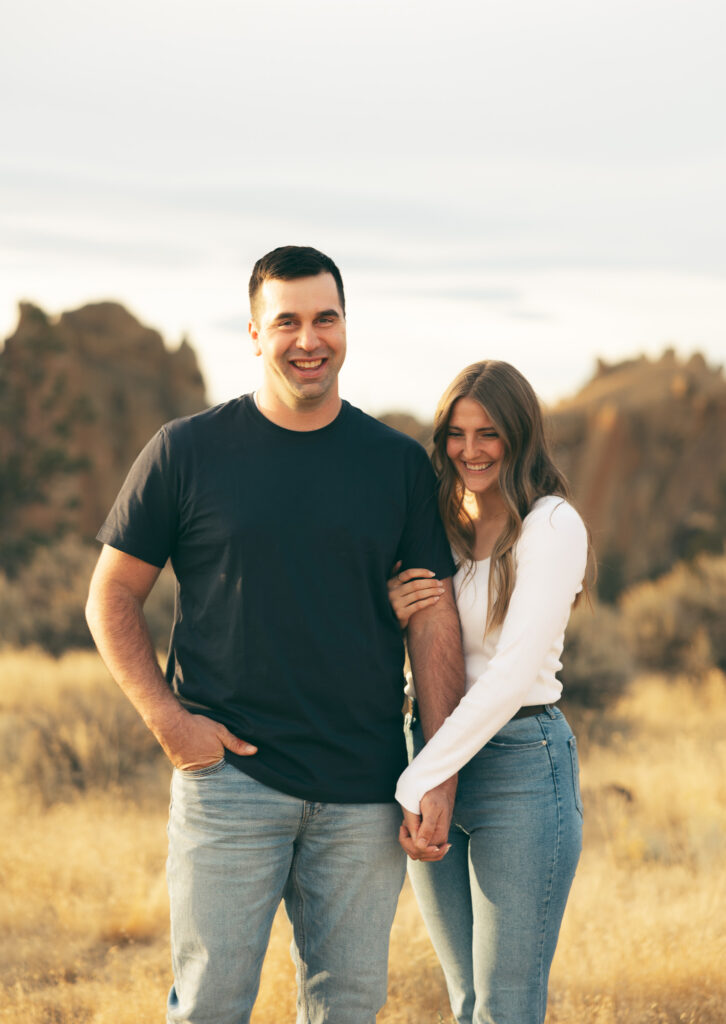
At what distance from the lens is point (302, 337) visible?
2.60 metres

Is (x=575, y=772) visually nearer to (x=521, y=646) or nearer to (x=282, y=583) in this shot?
(x=521, y=646)

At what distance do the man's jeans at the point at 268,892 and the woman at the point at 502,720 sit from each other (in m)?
0.20

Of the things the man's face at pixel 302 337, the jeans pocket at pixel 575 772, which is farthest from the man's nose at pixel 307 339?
the jeans pocket at pixel 575 772

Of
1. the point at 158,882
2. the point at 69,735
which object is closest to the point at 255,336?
the point at 158,882

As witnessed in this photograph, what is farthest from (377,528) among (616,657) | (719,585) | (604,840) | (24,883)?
(719,585)

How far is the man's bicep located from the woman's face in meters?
0.95

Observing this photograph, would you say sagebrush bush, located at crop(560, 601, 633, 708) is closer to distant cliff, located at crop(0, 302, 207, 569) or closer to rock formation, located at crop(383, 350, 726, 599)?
distant cliff, located at crop(0, 302, 207, 569)

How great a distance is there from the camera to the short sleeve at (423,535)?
2756 mm

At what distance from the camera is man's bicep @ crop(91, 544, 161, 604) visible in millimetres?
2625

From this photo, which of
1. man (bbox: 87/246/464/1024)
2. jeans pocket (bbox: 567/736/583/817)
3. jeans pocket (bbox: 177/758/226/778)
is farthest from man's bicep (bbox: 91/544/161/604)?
jeans pocket (bbox: 567/736/583/817)

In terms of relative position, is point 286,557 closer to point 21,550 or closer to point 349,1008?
point 349,1008

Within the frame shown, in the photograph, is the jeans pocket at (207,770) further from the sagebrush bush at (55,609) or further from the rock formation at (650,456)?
the rock formation at (650,456)

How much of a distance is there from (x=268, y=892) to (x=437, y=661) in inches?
31.3

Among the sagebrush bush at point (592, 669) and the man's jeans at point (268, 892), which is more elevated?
the man's jeans at point (268, 892)
